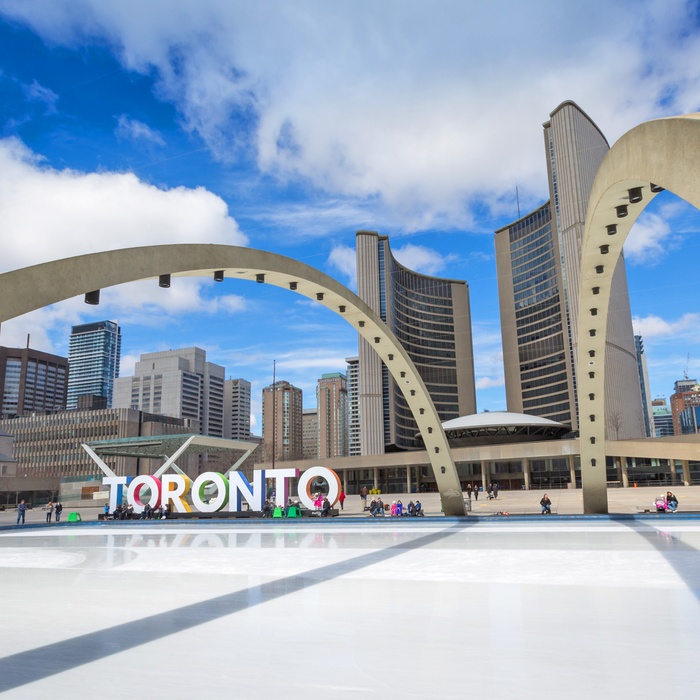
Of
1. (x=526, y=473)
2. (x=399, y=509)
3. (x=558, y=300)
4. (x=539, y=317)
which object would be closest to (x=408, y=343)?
(x=539, y=317)

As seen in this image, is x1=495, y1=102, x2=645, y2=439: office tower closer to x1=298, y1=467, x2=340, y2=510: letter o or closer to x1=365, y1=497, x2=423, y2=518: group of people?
x1=365, y1=497, x2=423, y2=518: group of people

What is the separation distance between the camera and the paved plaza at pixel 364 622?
5.29 meters

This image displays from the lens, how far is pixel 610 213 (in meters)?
13.5

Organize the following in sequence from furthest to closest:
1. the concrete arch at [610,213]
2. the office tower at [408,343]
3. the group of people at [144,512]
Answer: the office tower at [408,343], the group of people at [144,512], the concrete arch at [610,213]

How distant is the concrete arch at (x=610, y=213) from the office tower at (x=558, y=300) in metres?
86.5

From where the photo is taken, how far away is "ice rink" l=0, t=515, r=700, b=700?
5285 millimetres

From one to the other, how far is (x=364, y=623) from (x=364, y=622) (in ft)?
0.17

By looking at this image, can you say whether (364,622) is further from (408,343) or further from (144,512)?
(408,343)

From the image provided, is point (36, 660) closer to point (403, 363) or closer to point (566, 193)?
point (403, 363)

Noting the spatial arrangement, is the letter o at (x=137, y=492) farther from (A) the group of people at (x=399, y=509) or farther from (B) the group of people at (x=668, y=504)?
(B) the group of people at (x=668, y=504)

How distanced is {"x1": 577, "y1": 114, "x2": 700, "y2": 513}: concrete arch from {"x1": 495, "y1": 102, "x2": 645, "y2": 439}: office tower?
86512mm

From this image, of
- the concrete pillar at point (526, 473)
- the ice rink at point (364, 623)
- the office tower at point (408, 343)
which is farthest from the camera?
the office tower at point (408, 343)

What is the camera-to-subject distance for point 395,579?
10.7 meters

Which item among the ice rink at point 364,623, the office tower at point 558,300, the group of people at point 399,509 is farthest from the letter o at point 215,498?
the office tower at point 558,300
